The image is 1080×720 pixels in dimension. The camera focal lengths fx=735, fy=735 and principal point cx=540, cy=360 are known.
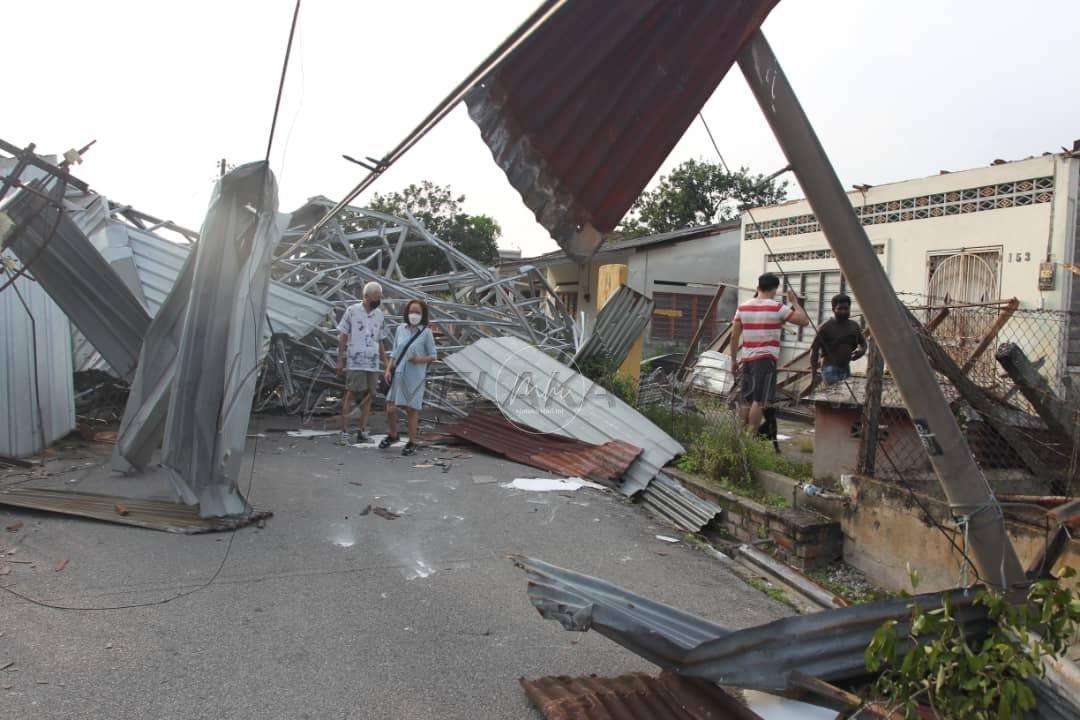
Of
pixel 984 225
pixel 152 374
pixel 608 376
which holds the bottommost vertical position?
pixel 608 376

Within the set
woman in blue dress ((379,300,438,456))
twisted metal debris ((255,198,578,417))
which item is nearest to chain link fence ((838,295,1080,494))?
woman in blue dress ((379,300,438,456))

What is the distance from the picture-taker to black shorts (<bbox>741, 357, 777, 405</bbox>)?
694cm

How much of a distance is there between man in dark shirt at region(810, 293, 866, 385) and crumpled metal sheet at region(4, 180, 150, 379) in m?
6.57

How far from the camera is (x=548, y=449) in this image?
8.48 metres

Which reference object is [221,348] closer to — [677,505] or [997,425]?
[677,505]

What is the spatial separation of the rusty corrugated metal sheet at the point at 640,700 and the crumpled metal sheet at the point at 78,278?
5.71 m

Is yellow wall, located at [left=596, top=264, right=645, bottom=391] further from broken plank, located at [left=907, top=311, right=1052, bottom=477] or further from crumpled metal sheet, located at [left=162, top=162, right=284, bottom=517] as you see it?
crumpled metal sheet, located at [left=162, top=162, right=284, bottom=517]

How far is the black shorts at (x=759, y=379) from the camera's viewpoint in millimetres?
6939

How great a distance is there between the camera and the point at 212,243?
5781 millimetres

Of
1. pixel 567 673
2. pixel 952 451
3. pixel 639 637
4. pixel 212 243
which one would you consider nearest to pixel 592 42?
pixel 952 451

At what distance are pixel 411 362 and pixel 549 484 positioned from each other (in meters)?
2.29

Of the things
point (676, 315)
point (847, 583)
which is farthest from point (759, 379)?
point (676, 315)

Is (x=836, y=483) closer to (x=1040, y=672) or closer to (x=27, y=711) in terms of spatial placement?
(x=1040, y=672)

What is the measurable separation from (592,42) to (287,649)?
10.1ft
